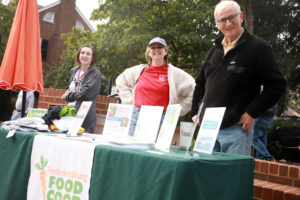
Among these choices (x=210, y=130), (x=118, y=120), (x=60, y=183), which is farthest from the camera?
(x=118, y=120)

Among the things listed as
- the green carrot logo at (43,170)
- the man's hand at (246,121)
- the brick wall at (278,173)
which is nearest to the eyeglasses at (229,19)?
the man's hand at (246,121)

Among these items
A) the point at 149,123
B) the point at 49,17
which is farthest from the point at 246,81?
the point at 49,17

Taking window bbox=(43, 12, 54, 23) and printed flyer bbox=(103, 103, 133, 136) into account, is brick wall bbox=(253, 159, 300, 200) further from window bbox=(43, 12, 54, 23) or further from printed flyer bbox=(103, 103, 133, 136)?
window bbox=(43, 12, 54, 23)

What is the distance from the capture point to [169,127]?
85.7 inches

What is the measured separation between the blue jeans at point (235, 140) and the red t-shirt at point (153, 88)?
1.04 meters

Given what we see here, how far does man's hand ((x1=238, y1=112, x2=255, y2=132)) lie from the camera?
2.31 meters

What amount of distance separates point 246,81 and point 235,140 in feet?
1.42

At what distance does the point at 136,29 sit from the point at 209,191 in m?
8.67

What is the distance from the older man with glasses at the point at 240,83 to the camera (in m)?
2.34

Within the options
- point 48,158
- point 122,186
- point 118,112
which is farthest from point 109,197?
point 118,112

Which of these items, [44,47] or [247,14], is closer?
[247,14]

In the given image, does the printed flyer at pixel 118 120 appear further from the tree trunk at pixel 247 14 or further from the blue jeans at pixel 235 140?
the tree trunk at pixel 247 14

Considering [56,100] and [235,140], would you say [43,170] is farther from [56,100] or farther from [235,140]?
[56,100]

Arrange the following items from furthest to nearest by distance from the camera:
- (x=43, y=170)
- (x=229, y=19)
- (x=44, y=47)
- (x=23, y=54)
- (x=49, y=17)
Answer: (x=49, y=17)
(x=44, y=47)
(x=23, y=54)
(x=229, y=19)
(x=43, y=170)
